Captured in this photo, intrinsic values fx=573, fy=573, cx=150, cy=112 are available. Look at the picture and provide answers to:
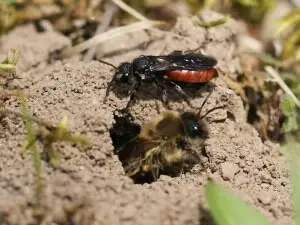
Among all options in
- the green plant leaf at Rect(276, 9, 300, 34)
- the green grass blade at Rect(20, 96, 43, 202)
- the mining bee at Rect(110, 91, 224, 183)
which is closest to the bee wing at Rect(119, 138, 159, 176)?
the mining bee at Rect(110, 91, 224, 183)

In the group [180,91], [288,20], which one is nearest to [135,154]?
[180,91]

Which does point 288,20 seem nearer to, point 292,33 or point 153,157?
point 292,33

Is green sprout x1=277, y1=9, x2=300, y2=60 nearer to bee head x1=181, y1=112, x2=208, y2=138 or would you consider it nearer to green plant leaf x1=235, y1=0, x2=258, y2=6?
green plant leaf x1=235, y1=0, x2=258, y2=6

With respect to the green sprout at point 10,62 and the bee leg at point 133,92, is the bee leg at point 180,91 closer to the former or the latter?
the bee leg at point 133,92

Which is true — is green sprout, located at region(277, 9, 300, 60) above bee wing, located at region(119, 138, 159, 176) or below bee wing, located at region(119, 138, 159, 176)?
above

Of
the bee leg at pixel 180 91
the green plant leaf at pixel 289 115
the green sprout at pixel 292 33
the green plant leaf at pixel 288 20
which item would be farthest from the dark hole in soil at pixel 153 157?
the green plant leaf at pixel 288 20

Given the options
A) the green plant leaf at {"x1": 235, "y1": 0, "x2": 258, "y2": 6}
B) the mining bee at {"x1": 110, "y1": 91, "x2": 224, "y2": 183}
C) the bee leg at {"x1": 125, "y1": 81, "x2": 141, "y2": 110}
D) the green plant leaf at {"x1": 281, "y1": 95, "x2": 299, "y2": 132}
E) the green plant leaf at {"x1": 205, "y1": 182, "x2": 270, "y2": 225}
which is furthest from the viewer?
the green plant leaf at {"x1": 235, "y1": 0, "x2": 258, "y2": 6}

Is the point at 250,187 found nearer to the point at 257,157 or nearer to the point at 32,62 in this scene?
the point at 257,157
